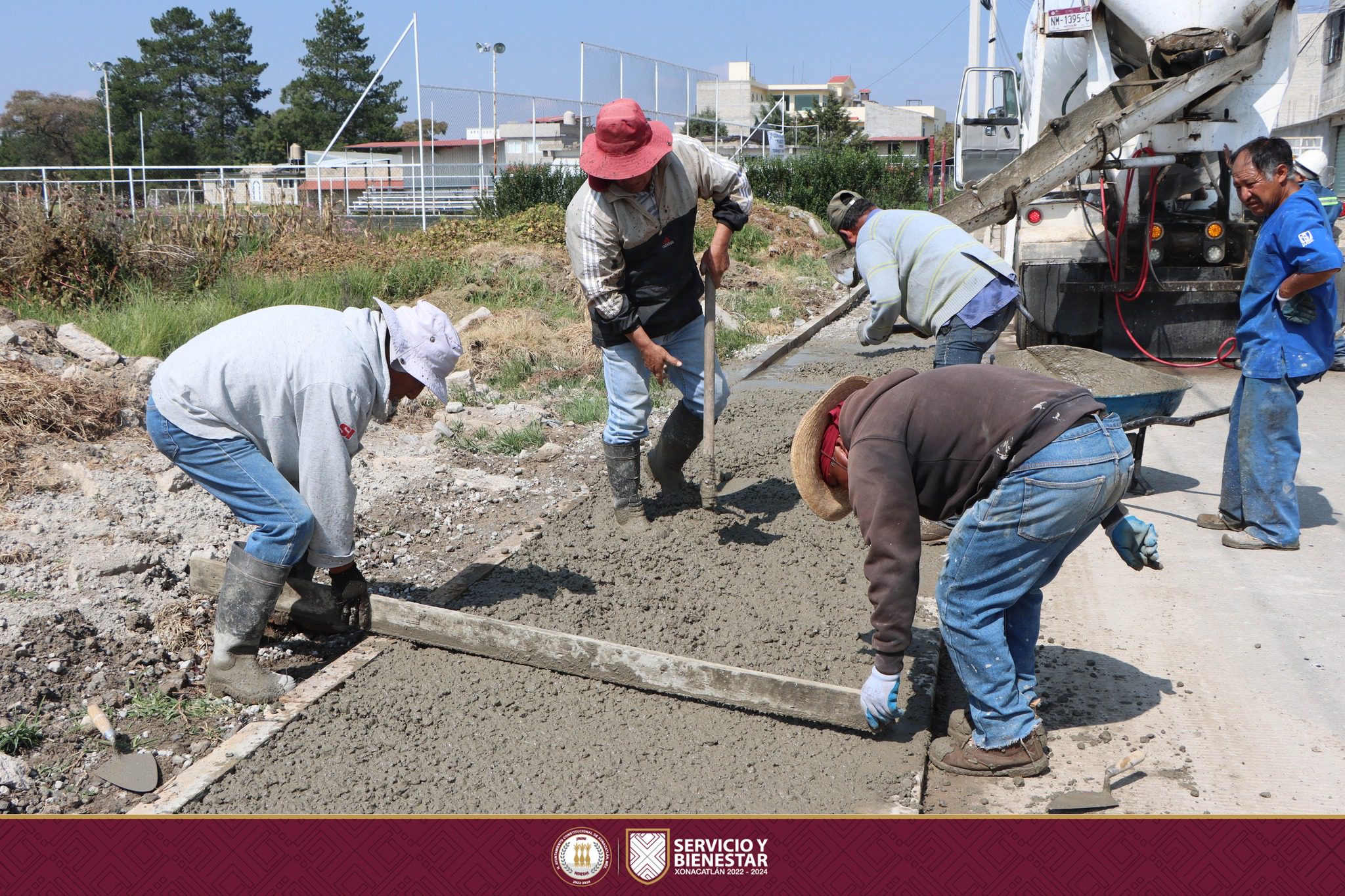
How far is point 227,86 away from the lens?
6356 centimetres

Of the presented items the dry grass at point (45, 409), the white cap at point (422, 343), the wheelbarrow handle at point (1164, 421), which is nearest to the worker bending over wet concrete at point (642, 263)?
the white cap at point (422, 343)

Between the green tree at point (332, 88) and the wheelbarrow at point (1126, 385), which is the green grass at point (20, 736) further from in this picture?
the green tree at point (332, 88)

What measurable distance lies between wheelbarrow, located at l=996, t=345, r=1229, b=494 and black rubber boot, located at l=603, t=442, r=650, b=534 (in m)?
1.81

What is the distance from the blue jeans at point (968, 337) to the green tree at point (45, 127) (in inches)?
2898

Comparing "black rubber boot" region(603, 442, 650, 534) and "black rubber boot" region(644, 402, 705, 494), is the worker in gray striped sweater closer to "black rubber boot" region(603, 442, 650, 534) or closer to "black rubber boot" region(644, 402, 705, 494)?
"black rubber boot" region(644, 402, 705, 494)

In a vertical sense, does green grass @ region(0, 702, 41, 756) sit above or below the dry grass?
below

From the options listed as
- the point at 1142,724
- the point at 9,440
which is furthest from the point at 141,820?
the point at 9,440

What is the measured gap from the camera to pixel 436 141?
24.5 meters

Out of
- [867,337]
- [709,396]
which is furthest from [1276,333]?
[709,396]

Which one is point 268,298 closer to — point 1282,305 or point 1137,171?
point 1137,171

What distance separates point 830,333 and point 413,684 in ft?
31.7

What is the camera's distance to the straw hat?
118 inches

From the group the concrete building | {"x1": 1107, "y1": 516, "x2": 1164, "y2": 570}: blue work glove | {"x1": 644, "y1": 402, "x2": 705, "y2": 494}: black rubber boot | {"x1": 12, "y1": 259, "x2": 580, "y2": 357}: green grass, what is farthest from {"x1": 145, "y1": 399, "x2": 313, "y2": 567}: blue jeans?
the concrete building

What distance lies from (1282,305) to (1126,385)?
802 mm
